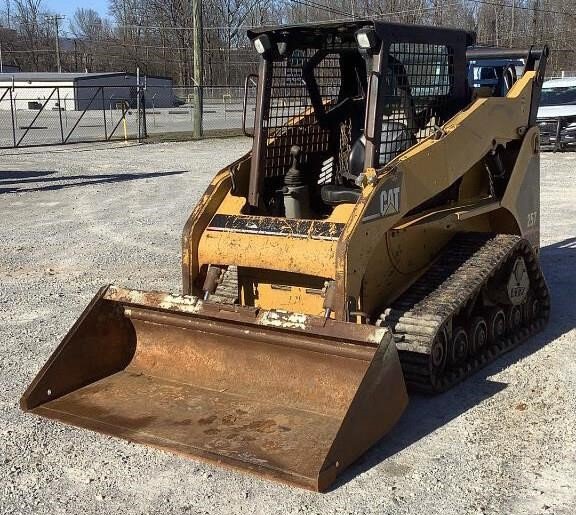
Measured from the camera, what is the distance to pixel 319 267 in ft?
17.2

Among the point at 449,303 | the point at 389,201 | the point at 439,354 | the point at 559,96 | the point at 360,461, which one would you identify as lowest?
the point at 360,461

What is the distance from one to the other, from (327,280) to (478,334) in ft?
4.06

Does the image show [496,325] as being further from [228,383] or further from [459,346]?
[228,383]

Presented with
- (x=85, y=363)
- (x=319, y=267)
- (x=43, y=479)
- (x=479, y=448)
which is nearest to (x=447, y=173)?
(x=319, y=267)

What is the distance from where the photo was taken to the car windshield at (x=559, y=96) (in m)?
20.6

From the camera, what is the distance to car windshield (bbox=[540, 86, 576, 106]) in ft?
67.5

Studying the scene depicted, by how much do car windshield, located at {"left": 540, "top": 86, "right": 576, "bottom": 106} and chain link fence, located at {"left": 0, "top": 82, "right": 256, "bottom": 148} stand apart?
7.31 metres

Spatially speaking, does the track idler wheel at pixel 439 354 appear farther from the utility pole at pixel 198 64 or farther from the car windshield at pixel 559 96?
the utility pole at pixel 198 64

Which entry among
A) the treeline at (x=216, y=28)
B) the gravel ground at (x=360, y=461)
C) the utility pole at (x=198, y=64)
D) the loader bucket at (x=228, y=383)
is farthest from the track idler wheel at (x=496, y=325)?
the treeline at (x=216, y=28)

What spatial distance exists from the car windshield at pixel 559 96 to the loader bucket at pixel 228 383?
17.0m

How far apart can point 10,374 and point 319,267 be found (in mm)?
2385

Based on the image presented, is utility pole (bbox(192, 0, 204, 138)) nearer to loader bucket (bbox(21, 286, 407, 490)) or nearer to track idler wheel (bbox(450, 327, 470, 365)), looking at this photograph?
loader bucket (bbox(21, 286, 407, 490))

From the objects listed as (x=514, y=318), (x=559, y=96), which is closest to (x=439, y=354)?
(x=514, y=318)

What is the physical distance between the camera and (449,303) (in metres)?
5.44
